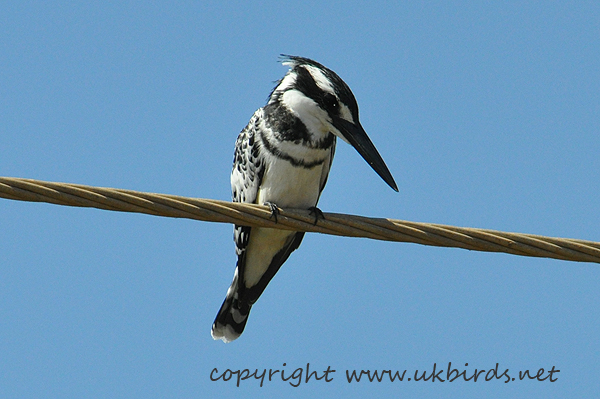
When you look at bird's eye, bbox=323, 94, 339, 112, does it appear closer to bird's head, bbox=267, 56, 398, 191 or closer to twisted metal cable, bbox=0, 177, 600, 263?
bird's head, bbox=267, 56, 398, 191

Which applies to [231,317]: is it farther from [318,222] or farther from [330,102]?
[318,222]

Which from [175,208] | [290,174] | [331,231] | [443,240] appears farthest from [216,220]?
[290,174]

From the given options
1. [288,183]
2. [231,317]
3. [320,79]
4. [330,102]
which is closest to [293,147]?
[288,183]

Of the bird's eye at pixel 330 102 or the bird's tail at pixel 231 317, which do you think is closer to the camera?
the bird's eye at pixel 330 102

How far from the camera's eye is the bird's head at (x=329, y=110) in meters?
4.55

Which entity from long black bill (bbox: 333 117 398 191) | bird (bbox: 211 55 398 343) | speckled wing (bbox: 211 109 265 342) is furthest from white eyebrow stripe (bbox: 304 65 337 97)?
speckled wing (bbox: 211 109 265 342)

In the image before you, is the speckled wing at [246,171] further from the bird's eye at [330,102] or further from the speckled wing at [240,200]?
the bird's eye at [330,102]

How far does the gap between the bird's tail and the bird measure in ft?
1.04

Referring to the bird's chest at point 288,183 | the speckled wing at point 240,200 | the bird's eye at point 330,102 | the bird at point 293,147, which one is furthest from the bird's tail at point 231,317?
the bird's eye at point 330,102

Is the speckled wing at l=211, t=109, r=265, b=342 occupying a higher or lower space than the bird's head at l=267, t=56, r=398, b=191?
lower

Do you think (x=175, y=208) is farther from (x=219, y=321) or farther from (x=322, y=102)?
(x=219, y=321)

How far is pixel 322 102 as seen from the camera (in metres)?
4.64

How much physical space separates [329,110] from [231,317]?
65.2 inches

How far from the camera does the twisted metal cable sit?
2979mm
